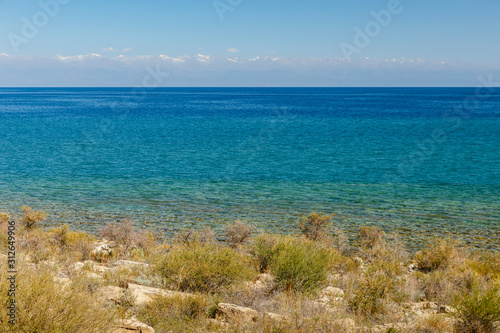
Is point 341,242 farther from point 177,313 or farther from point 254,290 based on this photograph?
point 177,313

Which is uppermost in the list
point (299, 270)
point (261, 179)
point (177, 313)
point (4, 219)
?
point (177, 313)

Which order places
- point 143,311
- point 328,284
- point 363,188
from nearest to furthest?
point 143,311, point 328,284, point 363,188

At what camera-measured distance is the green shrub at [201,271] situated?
7.87 metres

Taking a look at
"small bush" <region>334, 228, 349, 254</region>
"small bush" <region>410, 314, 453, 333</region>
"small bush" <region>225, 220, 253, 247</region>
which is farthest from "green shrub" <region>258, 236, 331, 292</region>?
"small bush" <region>225, 220, 253, 247</region>

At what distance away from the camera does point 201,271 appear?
7906 mm

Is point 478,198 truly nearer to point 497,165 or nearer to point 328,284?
point 497,165

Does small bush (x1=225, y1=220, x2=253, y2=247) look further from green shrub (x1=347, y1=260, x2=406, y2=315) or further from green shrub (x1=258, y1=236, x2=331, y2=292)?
green shrub (x1=347, y1=260, x2=406, y2=315)

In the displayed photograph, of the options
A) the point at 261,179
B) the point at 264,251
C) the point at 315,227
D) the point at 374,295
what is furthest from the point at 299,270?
the point at 261,179

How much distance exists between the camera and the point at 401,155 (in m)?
39.2

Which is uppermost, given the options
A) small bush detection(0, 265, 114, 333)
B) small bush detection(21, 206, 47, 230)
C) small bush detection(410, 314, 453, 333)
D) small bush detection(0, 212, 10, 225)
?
small bush detection(0, 265, 114, 333)

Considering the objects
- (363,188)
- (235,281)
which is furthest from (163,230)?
(363,188)

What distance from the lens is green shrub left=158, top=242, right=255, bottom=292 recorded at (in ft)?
25.8

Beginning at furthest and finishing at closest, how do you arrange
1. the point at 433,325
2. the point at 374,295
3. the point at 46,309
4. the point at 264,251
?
1. the point at 264,251
2. the point at 374,295
3. the point at 433,325
4. the point at 46,309

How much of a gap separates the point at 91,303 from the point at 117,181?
2297cm
